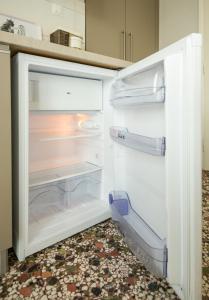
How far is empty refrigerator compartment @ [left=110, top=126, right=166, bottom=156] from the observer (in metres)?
0.68

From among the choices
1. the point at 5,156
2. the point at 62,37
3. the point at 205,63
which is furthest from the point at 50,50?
the point at 205,63

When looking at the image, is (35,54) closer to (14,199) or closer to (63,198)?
(14,199)

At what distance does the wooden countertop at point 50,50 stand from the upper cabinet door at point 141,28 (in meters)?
0.83

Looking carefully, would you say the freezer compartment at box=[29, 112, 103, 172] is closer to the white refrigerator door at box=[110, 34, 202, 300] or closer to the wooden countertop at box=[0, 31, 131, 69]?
the wooden countertop at box=[0, 31, 131, 69]

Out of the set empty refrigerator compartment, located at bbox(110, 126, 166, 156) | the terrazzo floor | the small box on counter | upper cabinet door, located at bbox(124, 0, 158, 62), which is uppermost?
upper cabinet door, located at bbox(124, 0, 158, 62)

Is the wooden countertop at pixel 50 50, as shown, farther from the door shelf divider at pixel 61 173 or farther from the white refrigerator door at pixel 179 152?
the door shelf divider at pixel 61 173

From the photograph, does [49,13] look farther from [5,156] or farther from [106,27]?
[5,156]

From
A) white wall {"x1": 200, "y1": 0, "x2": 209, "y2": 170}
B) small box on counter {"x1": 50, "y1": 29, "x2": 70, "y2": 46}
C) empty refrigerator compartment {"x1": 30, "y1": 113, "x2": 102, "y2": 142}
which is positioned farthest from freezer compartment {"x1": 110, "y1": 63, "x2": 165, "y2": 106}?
white wall {"x1": 200, "y1": 0, "x2": 209, "y2": 170}

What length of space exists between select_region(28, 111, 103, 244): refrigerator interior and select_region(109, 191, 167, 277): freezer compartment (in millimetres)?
270

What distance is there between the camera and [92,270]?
2.76 ft

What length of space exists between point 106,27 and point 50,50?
916 mm

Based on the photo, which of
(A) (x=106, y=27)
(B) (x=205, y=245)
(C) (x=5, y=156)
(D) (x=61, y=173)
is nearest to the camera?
(C) (x=5, y=156)

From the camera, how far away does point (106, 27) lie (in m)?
1.56

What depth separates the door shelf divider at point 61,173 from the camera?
1.13 m
